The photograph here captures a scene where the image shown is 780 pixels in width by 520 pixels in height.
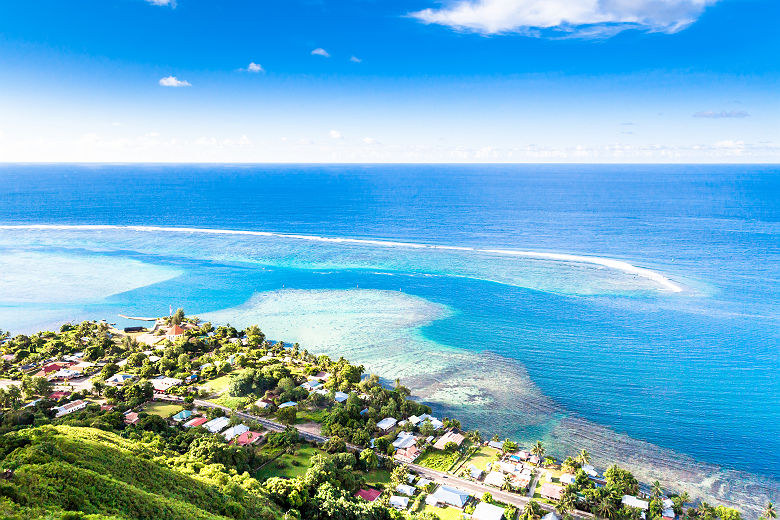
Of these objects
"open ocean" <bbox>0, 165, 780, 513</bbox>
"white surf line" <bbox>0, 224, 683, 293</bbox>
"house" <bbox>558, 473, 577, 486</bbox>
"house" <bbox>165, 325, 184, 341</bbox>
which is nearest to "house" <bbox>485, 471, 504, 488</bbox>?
"house" <bbox>558, 473, 577, 486</bbox>

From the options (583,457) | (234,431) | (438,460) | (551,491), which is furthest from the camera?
(234,431)

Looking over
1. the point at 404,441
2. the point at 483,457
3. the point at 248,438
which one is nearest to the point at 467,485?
the point at 483,457

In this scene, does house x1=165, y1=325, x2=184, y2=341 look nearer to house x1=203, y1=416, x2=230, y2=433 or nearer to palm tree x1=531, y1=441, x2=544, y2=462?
house x1=203, y1=416, x2=230, y2=433

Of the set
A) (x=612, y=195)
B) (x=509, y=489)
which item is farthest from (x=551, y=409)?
(x=612, y=195)

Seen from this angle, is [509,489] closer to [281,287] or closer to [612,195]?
[281,287]

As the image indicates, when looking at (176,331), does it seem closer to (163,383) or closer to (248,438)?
(163,383)

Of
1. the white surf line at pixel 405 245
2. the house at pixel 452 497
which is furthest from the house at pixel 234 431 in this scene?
the white surf line at pixel 405 245

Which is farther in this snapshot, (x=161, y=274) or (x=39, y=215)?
(x=39, y=215)
